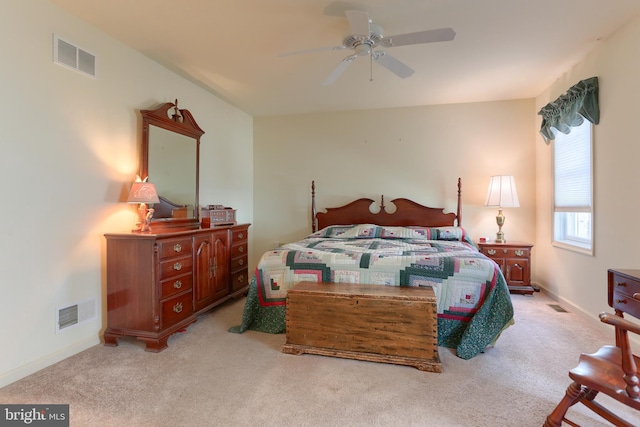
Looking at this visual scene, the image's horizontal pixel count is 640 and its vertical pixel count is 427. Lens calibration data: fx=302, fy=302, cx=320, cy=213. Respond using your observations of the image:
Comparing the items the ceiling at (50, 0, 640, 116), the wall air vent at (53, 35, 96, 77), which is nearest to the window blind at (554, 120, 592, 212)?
the ceiling at (50, 0, 640, 116)

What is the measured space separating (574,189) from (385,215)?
7.22 feet

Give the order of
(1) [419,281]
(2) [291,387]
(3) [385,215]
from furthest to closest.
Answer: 1. (3) [385,215]
2. (1) [419,281]
3. (2) [291,387]

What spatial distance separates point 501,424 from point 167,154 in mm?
3443

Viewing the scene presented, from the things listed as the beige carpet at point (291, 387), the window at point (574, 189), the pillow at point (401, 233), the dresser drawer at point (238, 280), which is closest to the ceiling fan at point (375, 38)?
the pillow at point (401, 233)

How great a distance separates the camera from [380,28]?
230 cm

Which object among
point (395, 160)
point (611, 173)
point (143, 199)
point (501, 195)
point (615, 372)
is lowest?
point (615, 372)

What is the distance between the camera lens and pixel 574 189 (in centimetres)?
335

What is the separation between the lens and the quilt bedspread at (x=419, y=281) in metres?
2.28

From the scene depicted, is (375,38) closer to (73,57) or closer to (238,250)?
(73,57)

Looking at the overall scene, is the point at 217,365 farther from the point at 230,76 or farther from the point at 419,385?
the point at 230,76

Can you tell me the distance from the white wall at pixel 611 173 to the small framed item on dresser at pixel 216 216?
3.80 m

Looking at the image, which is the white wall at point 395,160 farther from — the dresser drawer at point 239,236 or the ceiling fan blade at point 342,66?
the ceiling fan blade at point 342,66

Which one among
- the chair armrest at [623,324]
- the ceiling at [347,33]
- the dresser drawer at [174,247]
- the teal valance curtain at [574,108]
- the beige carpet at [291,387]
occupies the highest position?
the ceiling at [347,33]

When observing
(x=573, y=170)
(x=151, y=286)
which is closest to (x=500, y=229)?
(x=573, y=170)
